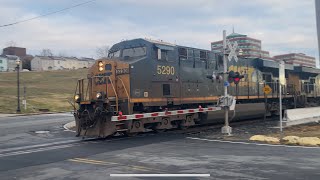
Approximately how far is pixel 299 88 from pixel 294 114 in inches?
342

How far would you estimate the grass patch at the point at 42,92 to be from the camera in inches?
1805

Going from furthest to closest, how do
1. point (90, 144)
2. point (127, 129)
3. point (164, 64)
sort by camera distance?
point (164, 64), point (127, 129), point (90, 144)

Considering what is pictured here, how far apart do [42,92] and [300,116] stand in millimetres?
49932

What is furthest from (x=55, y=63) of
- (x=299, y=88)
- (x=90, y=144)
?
(x=90, y=144)

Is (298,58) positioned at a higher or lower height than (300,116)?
higher

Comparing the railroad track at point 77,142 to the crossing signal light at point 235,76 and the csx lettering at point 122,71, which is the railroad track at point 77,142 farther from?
the crossing signal light at point 235,76

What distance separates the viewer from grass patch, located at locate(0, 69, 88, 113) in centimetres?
4584

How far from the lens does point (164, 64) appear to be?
16.2 metres

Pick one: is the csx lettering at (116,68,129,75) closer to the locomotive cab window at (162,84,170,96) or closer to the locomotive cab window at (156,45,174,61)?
the locomotive cab window at (156,45,174,61)

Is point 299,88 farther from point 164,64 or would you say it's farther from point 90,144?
point 90,144

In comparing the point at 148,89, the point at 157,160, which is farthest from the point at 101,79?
the point at 157,160

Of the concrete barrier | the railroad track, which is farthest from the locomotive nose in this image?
the concrete barrier

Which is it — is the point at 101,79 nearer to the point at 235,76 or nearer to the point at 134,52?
the point at 134,52

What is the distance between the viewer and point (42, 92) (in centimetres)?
6169
